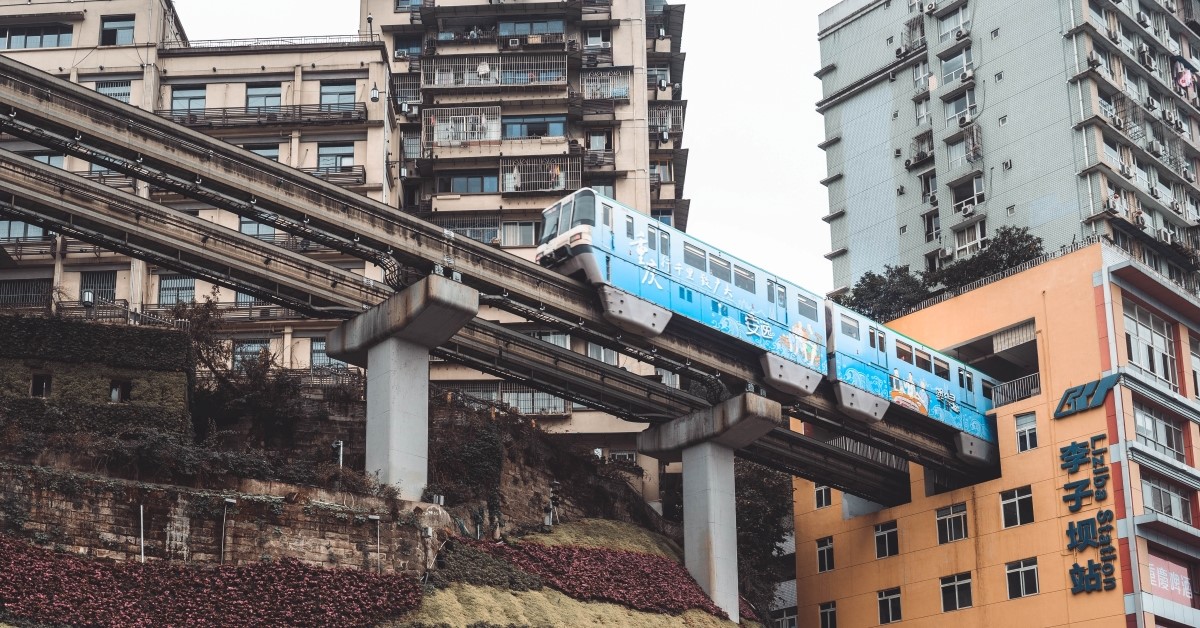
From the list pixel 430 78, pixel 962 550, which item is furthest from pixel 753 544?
pixel 430 78

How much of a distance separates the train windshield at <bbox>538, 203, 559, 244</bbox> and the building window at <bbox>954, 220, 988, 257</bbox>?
35086 millimetres

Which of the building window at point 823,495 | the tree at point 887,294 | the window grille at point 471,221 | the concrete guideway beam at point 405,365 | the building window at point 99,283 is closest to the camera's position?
the concrete guideway beam at point 405,365

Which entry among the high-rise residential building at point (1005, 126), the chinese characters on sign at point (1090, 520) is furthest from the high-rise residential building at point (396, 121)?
the chinese characters on sign at point (1090, 520)

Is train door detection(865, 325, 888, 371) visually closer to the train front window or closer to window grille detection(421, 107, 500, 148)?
the train front window

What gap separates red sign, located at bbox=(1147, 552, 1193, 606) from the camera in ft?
161

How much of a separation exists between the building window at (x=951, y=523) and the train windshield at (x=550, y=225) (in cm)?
1950

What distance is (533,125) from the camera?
67062 mm

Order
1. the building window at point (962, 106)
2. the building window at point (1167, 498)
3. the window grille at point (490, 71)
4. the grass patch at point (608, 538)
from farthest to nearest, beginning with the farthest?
the building window at point (962, 106)
the window grille at point (490, 71)
the building window at point (1167, 498)
the grass patch at point (608, 538)

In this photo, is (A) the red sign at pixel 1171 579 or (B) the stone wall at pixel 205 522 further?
(A) the red sign at pixel 1171 579

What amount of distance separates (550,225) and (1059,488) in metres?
19.9

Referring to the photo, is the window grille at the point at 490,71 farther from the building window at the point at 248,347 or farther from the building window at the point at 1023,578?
the building window at the point at 1023,578

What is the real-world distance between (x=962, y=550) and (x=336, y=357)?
2433 centimetres

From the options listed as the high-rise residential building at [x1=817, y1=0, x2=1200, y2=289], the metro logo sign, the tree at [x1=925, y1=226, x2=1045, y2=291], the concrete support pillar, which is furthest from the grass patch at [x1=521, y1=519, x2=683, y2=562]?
the high-rise residential building at [x1=817, y1=0, x2=1200, y2=289]

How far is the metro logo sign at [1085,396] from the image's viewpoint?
50.7m
